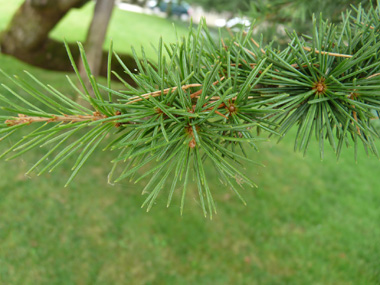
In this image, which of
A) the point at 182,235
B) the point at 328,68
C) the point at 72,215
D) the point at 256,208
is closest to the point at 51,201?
the point at 72,215

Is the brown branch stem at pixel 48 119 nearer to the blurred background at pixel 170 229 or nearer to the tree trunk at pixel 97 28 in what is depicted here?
the blurred background at pixel 170 229

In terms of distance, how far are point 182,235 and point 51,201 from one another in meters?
1.13

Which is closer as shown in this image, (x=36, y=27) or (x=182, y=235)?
(x=182, y=235)

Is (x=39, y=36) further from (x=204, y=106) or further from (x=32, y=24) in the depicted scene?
(x=204, y=106)

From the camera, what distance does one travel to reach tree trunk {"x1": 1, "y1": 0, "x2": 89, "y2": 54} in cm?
320

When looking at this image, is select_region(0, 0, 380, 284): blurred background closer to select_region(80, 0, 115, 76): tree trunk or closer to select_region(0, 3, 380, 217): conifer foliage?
select_region(80, 0, 115, 76): tree trunk

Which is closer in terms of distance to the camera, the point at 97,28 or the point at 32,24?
the point at 97,28

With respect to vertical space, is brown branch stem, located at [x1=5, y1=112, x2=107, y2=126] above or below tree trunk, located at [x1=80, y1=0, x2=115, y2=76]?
below

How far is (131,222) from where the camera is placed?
2.73 m

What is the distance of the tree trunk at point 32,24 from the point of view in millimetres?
3201

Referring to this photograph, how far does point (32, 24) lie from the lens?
353 centimetres

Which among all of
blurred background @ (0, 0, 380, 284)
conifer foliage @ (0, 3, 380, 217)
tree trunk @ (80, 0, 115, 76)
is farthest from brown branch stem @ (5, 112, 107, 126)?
tree trunk @ (80, 0, 115, 76)

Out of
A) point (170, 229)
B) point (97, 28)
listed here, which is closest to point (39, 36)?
Answer: point (97, 28)

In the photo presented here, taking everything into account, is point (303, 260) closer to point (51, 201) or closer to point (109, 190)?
point (109, 190)
